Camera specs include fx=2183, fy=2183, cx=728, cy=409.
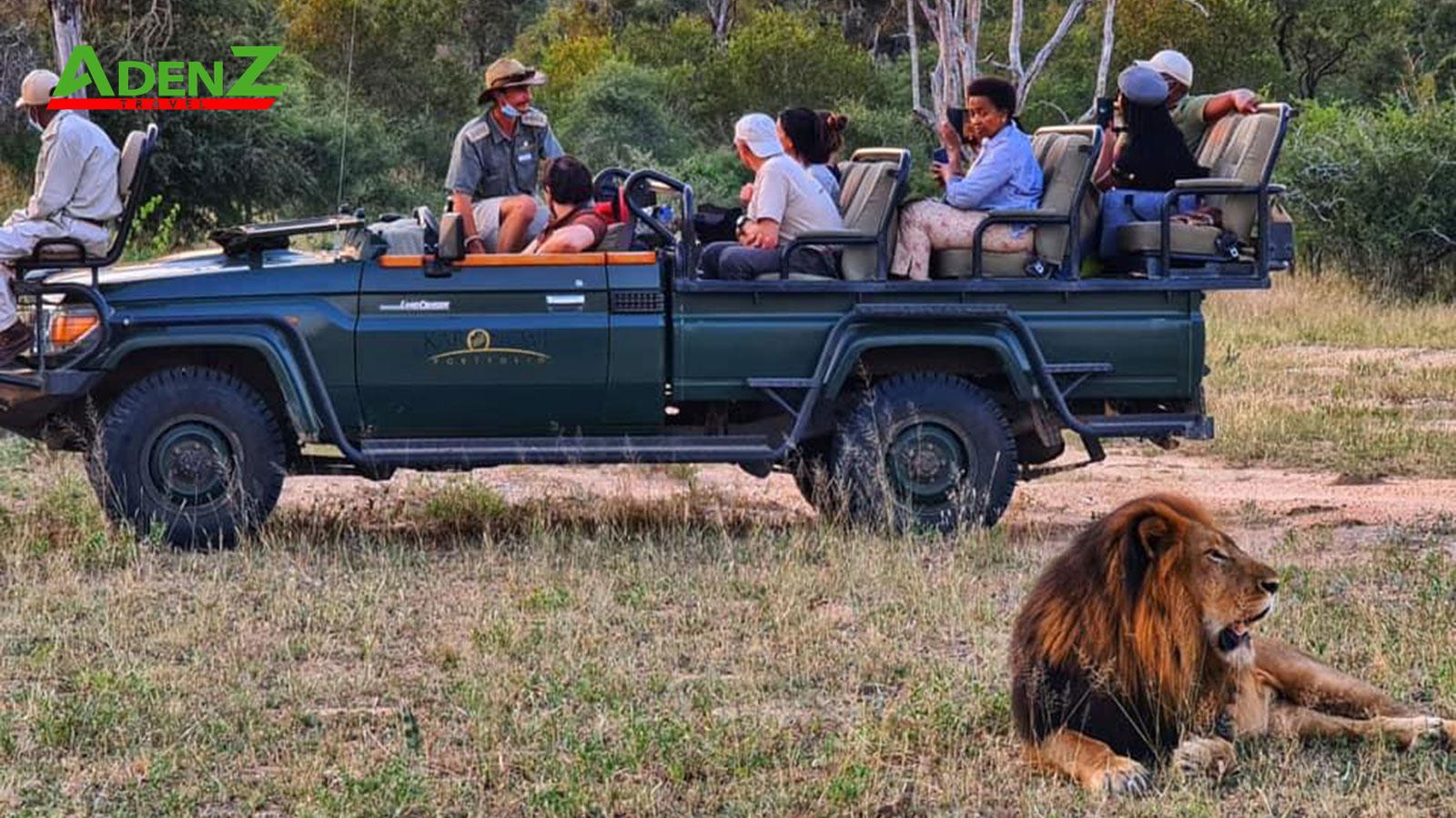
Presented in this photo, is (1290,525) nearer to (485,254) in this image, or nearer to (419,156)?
(485,254)

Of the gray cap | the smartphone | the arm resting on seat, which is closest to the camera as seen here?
the arm resting on seat

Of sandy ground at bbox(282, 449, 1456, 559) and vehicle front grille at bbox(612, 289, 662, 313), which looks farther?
sandy ground at bbox(282, 449, 1456, 559)

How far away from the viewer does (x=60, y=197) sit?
8734mm

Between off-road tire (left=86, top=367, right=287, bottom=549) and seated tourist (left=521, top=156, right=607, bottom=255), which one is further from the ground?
seated tourist (left=521, top=156, right=607, bottom=255)

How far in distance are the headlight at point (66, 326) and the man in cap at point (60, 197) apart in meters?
0.14

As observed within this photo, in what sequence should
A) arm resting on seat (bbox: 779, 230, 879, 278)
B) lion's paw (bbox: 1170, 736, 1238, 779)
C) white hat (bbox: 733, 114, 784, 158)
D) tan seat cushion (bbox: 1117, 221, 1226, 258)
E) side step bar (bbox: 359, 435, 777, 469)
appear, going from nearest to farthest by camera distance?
lion's paw (bbox: 1170, 736, 1238, 779), side step bar (bbox: 359, 435, 777, 469), arm resting on seat (bbox: 779, 230, 879, 278), tan seat cushion (bbox: 1117, 221, 1226, 258), white hat (bbox: 733, 114, 784, 158)

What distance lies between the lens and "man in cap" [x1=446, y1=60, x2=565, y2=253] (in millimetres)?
9250

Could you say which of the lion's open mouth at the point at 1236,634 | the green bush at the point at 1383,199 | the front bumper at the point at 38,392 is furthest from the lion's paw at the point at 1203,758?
the green bush at the point at 1383,199

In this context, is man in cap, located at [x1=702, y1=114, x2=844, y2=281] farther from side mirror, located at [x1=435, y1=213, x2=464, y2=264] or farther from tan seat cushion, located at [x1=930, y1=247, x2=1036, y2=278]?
side mirror, located at [x1=435, y1=213, x2=464, y2=264]

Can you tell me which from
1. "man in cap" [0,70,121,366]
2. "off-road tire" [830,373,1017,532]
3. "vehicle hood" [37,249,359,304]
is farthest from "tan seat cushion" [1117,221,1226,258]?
"man in cap" [0,70,121,366]

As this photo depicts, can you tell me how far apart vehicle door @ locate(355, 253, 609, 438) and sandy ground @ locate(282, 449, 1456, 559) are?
1395 mm

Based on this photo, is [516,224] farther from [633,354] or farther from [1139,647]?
[1139,647]

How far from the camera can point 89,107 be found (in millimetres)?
20625

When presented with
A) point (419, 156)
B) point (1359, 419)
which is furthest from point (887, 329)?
point (419, 156)
